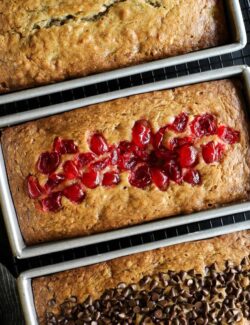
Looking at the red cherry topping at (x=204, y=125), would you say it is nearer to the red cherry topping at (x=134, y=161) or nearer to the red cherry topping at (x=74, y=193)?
the red cherry topping at (x=134, y=161)

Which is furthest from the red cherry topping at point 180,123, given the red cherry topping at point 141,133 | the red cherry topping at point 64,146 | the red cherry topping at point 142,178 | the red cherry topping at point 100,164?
the red cherry topping at point 64,146

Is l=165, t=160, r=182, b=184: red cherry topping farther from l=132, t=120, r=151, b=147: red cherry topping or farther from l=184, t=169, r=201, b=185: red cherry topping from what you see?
l=132, t=120, r=151, b=147: red cherry topping

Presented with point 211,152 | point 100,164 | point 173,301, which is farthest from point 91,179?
point 173,301

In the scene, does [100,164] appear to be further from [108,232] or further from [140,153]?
[108,232]

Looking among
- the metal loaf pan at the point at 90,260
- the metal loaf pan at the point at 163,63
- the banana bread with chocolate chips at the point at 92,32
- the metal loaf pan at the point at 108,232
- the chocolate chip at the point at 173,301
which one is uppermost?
the banana bread with chocolate chips at the point at 92,32

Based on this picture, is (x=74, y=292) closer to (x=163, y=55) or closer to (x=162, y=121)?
(x=162, y=121)

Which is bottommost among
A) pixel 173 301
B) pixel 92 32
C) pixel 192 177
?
pixel 173 301
